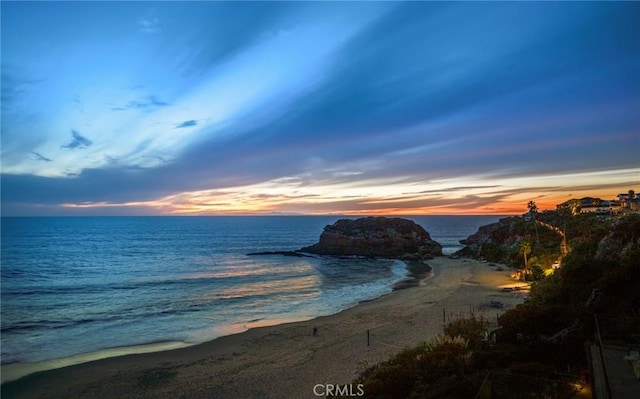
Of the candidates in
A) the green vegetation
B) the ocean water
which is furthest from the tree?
the green vegetation

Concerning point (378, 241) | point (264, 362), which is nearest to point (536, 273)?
point (264, 362)

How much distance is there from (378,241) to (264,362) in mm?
65295

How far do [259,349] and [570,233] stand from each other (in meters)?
44.5

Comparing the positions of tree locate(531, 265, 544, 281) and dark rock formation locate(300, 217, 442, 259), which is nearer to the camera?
tree locate(531, 265, 544, 281)

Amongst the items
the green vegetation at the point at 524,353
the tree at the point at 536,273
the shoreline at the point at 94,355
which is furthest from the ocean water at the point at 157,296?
the green vegetation at the point at 524,353

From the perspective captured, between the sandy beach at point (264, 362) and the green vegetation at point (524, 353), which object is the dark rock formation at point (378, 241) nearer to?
the sandy beach at point (264, 362)

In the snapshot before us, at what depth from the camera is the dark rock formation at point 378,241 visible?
8075 centimetres

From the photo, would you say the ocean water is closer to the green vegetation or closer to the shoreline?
the shoreline

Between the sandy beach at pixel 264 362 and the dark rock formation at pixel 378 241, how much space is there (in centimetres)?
4781

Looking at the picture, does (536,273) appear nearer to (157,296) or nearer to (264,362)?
(264,362)

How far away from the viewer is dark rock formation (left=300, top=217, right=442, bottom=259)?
265 feet

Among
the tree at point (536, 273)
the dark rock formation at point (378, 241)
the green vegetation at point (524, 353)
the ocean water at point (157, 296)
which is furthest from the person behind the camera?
the dark rock formation at point (378, 241)

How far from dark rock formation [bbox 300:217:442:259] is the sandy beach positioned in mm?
47811

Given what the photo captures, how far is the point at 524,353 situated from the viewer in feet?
44.1
